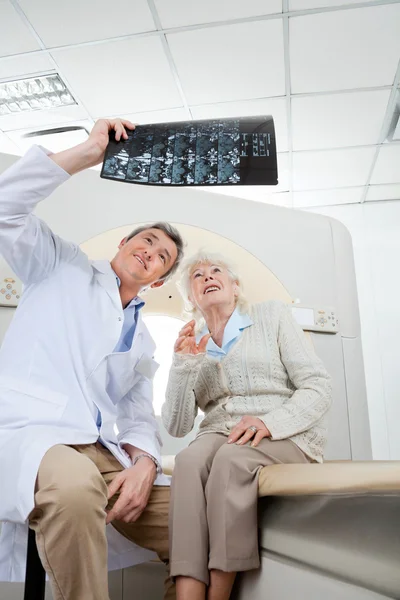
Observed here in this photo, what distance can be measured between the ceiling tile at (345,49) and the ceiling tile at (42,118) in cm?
137

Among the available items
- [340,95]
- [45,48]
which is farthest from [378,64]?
[45,48]

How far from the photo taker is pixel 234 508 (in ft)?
3.36

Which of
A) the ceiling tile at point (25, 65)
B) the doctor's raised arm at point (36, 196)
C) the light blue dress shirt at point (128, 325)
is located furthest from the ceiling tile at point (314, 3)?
the light blue dress shirt at point (128, 325)

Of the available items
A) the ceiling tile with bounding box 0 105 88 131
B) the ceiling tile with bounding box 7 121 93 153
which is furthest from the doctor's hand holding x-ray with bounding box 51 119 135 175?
the ceiling tile with bounding box 7 121 93 153

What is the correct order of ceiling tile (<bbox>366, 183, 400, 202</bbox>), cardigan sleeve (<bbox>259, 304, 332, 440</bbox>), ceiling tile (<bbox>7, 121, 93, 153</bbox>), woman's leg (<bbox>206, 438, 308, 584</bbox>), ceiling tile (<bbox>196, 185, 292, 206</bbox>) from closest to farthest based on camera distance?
woman's leg (<bbox>206, 438, 308, 584</bbox>)
cardigan sleeve (<bbox>259, 304, 332, 440</bbox>)
ceiling tile (<bbox>7, 121, 93, 153</bbox>)
ceiling tile (<bbox>196, 185, 292, 206</bbox>)
ceiling tile (<bbox>366, 183, 400, 202</bbox>)

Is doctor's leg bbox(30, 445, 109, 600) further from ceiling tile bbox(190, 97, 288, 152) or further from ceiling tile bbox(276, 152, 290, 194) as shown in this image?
ceiling tile bbox(276, 152, 290, 194)

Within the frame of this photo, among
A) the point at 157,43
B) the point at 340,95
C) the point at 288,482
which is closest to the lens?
the point at 288,482

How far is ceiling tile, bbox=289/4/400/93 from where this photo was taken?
2490 mm

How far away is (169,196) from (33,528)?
140 cm

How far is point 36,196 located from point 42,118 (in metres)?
2.38

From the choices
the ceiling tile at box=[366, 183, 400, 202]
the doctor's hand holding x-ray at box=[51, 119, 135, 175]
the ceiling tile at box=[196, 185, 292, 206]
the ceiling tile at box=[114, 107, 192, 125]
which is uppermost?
the ceiling tile at box=[114, 107, 192, 125]

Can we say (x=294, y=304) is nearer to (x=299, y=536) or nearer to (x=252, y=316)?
(x=252, y=316)

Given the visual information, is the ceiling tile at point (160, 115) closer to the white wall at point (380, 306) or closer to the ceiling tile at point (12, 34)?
the ceiling tile at point (12, 34)

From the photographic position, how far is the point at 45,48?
271 cm
